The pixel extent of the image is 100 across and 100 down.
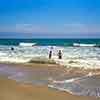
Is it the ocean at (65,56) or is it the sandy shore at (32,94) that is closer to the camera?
the sandy shore at (32,94)

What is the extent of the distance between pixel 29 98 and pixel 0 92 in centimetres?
117

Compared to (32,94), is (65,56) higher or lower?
lower

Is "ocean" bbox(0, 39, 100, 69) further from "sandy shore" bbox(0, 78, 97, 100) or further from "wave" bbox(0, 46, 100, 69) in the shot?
"sandy shore" bbox(0, 78, 97, 100)

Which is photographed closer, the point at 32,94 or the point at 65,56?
the point at 32,94

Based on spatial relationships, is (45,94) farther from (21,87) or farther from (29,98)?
(21,87)

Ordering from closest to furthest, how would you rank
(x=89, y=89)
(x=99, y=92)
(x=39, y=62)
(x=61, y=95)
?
(x=61, y=95) < (x=99, y=92) < (x=89, y=89) < (x=39, y=62)

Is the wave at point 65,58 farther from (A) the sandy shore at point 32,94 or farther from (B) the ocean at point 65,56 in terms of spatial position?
(A) the sandy shore at point 32,94

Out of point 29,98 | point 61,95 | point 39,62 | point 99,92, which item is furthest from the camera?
point 39,62

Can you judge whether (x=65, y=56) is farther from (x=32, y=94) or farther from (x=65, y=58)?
(x=32, y=94)

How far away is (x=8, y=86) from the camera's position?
740 centimetres

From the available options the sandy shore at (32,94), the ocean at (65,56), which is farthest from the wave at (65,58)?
the sandy shore at (32,94)

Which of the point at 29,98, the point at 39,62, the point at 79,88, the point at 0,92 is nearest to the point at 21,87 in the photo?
the point at 0,92

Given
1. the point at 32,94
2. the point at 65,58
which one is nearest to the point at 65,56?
the point at 65,58

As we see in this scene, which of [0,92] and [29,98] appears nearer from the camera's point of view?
[29,98]
